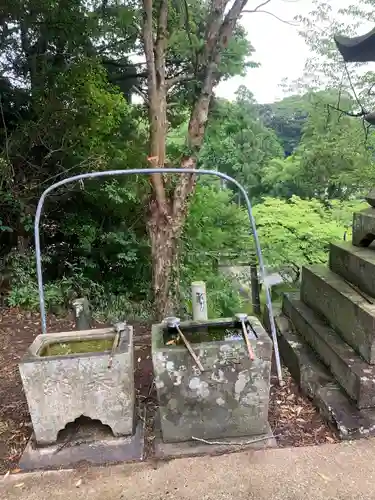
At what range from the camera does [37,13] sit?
5523mm

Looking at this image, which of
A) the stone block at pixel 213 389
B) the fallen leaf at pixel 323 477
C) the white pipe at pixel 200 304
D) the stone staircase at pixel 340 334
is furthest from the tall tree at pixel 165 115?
the fallen leaf at pixel 323 477

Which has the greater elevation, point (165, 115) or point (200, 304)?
point (165, 115)

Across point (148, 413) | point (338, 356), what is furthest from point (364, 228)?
point (148, 413)

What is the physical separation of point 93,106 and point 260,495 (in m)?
5.11

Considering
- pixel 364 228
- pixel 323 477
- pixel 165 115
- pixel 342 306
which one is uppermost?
pixel 165 115

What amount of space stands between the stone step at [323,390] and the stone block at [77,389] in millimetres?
1378

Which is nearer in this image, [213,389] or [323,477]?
[323,477]

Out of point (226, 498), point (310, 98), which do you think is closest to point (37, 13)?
point (226, 498)

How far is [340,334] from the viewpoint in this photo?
10.3 ft

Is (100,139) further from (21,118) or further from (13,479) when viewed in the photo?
(13,479)

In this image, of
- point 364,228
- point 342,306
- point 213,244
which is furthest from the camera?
point 213,244

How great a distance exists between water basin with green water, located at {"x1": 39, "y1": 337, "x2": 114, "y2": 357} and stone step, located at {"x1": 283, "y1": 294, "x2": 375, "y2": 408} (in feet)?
5.55

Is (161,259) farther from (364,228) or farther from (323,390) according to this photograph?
(323,390)

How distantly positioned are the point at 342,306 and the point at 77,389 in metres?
2.10
